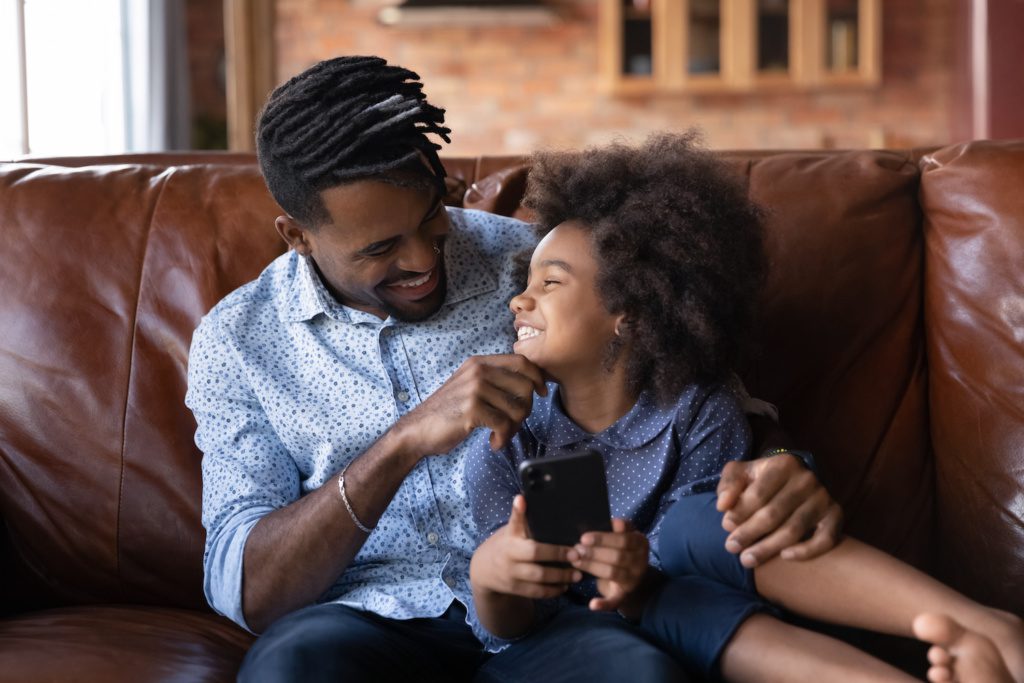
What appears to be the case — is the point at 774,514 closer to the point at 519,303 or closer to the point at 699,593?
the point at 699,593

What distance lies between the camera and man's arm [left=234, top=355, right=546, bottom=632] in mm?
1377

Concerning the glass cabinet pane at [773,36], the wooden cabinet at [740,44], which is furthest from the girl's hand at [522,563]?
the glass cabinet pane at [773,36]

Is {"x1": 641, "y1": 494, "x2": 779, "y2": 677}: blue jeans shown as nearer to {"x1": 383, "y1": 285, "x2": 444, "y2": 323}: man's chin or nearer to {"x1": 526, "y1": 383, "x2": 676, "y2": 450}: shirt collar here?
{"x1": 526, "y1": 383, "x2": 676, "y2": 450}: shirt collar

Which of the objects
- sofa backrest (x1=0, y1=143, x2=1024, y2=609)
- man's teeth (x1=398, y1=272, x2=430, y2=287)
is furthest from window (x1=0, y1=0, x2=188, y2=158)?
man's teeth (x1=398, y1=272, x2=430, y2=287)

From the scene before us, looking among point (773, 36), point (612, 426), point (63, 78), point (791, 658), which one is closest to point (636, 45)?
point (773, 36)

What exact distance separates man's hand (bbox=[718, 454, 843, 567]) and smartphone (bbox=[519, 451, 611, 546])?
0.46ft

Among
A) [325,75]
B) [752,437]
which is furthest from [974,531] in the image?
[325,75]

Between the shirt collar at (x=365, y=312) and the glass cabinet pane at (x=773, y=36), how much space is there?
175 inches

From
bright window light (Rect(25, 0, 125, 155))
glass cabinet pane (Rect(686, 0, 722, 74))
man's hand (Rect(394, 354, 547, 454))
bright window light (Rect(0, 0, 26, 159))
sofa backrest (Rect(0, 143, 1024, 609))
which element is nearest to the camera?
man's hand (Rect(394, 354, 547, 454))

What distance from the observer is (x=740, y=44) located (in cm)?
573

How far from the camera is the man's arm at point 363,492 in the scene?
138 cm

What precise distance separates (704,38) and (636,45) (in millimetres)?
346

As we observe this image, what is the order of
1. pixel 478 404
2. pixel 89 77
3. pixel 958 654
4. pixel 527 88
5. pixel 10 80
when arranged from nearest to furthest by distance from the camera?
1. pixel 958 654
2. pixel 478 404
3. pixel 10 80
4. pixel 89 77
5. pixel 527 88

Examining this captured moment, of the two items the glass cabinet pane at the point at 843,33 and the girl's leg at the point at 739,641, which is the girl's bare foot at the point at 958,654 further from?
the glass cabinet pane at the point at 843,33
